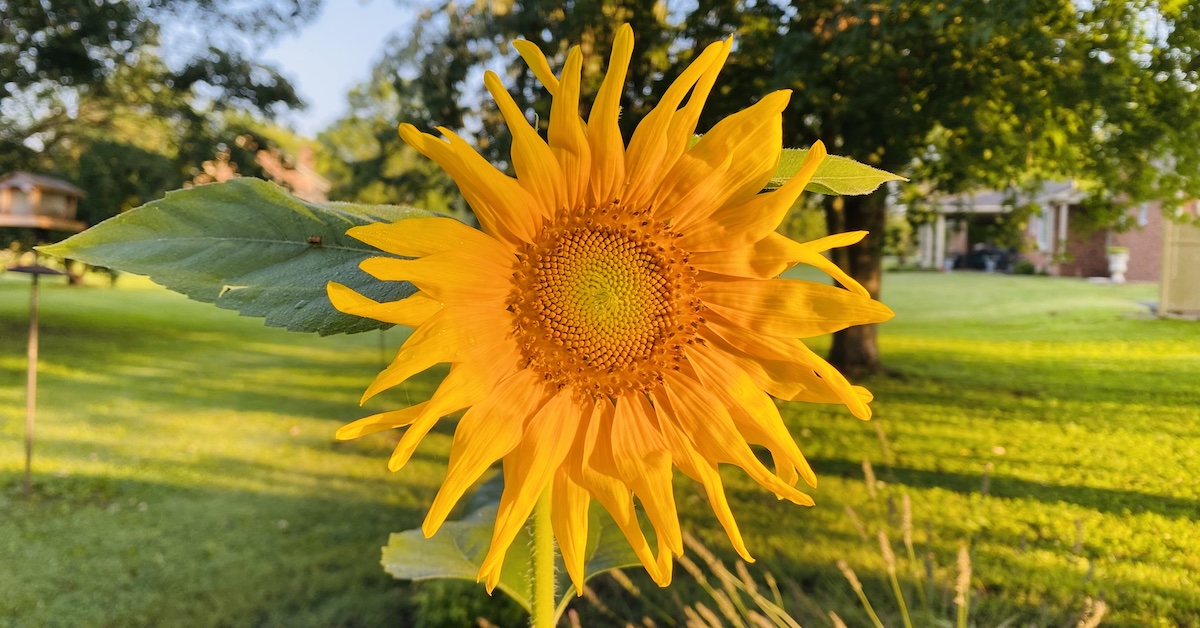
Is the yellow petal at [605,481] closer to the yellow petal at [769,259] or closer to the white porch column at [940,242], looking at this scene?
the yellow petal at [769,259]

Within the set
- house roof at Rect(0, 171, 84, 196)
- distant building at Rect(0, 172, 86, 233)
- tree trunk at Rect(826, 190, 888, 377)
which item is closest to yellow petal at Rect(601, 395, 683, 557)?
tree trunk at Rect(826, 190, 888, 377)

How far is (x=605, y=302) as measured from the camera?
0.30m

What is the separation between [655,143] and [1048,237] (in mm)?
1129

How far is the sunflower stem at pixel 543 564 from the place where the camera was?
0.33 metres

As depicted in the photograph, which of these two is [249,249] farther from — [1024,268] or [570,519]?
[1024,268]

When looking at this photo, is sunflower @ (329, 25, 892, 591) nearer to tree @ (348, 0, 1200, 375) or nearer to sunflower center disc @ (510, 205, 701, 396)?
sunflower center disc @ (510, 205, 701, 396)

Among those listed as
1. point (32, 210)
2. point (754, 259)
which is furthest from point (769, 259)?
point (32, 210)

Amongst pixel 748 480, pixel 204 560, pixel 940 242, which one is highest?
pixel 940 242

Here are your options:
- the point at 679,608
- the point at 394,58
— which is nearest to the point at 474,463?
the point at 679,608

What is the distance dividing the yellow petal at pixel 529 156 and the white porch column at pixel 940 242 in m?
1.28

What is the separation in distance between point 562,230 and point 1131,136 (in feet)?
2.81

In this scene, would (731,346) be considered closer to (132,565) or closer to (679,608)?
(679,608)

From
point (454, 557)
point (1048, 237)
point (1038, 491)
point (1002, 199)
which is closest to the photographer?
point (454, 557)

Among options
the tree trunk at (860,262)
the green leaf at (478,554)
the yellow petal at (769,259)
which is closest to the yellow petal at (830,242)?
the yellow petal at (769,259)
